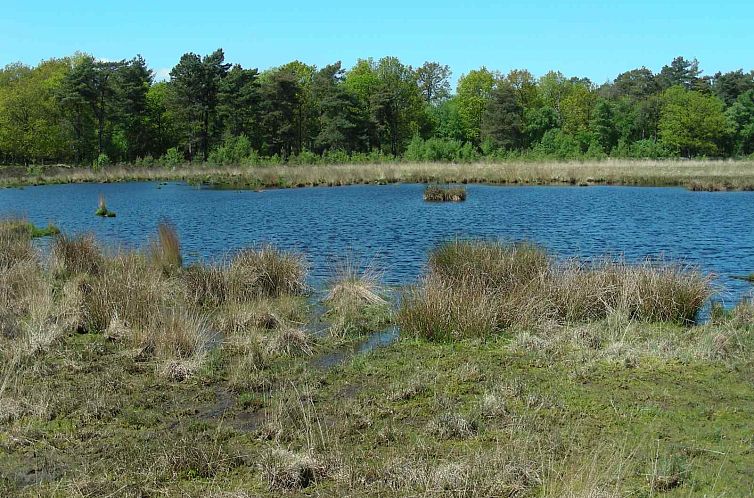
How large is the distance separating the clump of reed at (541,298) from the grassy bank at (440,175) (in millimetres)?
34730

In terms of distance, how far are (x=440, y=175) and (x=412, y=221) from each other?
79.7 ft

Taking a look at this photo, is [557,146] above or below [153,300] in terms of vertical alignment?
above

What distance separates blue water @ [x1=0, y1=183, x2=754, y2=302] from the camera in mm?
17281

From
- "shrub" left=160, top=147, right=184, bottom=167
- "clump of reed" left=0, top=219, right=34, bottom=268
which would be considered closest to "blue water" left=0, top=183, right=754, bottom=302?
"clump of reed" left=0, top=219, right=34, bottom=268

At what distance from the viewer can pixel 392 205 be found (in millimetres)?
32375

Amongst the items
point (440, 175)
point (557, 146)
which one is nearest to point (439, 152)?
point (557, 146)

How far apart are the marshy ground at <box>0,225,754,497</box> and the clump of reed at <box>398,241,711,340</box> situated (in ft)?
0.10

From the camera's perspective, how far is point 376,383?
7.45 metres

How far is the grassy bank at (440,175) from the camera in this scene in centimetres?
4653

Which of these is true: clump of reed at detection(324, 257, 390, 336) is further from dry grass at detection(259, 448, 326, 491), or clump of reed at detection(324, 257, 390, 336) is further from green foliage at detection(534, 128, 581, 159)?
green foliage at detection(534, 128, 581, 159)

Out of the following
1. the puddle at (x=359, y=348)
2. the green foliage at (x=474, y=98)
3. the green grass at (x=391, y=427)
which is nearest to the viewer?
the green grass at (x=391, y=427)

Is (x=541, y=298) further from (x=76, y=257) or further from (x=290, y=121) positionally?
(x=290, y=121)

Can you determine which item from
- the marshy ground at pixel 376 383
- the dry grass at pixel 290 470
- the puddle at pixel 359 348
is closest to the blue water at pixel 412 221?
the marshy ground at pixel 376 383

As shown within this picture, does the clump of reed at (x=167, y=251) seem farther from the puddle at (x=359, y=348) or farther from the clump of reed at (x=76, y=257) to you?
the puddle at (x=359, y=348)
